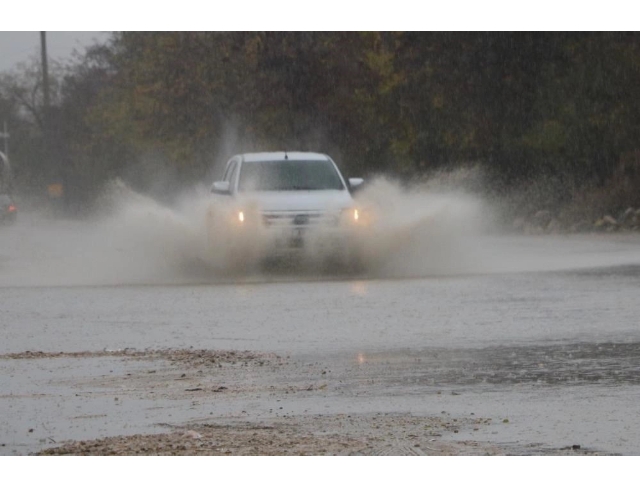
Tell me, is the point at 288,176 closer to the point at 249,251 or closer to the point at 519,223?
the point at 249,251

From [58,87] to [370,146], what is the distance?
40972 millimetres

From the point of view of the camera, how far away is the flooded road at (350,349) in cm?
891

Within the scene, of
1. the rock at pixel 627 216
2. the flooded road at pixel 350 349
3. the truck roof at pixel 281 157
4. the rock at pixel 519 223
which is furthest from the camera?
the rock at pixel 519 223

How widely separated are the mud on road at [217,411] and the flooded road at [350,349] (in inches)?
1.2

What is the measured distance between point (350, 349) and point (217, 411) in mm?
3517

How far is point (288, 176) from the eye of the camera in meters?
22.3

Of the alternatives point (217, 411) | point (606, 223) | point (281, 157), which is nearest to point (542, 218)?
point (606, 223)

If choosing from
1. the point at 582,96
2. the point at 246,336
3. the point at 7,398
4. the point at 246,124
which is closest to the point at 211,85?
the point at 246,124

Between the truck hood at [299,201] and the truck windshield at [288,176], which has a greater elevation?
the truck windshield at [288,176]

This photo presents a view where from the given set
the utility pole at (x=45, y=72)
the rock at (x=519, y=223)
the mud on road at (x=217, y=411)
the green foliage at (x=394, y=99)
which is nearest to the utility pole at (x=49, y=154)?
the utility pole at (x=45, y=72)

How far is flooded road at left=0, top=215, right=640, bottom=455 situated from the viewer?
8914mm

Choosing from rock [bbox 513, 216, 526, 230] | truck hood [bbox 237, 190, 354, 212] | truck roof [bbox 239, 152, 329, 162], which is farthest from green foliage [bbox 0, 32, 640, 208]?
truck hood [bbox 237, 190, 354, 212]

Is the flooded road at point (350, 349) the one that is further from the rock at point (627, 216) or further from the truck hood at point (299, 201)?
the rock at point (627, 216)

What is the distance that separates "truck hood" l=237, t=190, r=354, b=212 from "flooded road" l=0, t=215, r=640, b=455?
103 cm
